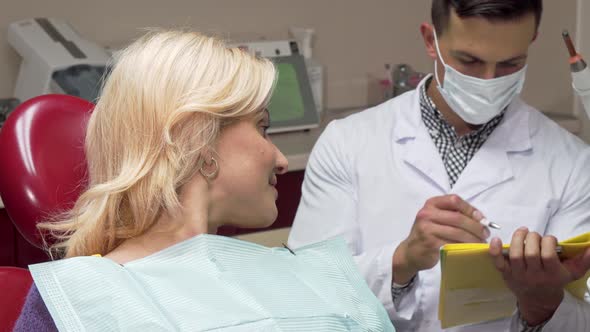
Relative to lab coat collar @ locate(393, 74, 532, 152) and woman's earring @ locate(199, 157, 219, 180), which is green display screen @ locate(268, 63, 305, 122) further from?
woman's earring @ locate(199, 157, 219, 180)

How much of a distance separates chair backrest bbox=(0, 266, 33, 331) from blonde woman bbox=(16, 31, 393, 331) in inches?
4.7

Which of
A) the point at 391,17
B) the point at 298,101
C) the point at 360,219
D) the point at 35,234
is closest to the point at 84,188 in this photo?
the point at 35,234

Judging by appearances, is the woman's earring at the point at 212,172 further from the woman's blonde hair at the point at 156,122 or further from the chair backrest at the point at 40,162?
the chair backrest at the point at 40,162

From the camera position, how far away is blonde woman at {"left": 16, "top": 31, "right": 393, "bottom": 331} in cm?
116

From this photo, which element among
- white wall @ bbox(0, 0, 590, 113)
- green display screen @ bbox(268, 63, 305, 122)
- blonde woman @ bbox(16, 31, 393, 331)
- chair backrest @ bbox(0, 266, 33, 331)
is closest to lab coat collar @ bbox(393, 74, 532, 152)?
blonde woman @ bbox(16, 31, 393, 331)

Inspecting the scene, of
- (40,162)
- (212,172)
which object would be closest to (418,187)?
(212,172)

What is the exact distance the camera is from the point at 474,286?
1549mm

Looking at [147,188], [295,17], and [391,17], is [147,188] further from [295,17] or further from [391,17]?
[391,17]

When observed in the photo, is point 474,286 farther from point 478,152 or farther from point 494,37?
point 494,37

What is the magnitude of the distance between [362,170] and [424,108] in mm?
202

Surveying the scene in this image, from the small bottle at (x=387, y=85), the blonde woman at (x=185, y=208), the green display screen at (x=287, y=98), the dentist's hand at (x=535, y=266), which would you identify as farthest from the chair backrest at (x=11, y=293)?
the small bottle at (x=387, y=85)

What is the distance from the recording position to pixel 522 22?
Answer: 1.78 metres

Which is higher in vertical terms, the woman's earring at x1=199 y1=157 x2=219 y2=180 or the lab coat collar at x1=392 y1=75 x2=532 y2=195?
the woman's earring at x1=199 y1=157 x2=219 y2=180

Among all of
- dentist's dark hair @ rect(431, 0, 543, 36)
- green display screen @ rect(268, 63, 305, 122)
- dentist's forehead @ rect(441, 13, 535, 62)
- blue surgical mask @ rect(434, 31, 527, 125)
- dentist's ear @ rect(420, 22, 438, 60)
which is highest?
dentist's dark hair @ rect(431, 0, 543, 36)
